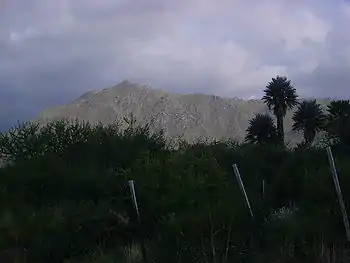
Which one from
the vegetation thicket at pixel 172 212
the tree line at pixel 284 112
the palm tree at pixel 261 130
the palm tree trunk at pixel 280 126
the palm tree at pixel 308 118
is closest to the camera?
the vegetation thicket at pixel 172 212

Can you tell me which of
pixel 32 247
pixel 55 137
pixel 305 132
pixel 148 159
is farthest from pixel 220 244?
pixel 305 132

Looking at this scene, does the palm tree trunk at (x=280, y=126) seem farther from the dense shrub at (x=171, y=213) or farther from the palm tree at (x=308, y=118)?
the dense shrub at (x=171, y=213)

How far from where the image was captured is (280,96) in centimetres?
4681

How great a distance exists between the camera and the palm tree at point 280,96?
1837 inches

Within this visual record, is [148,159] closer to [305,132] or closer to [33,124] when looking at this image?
[33,124]

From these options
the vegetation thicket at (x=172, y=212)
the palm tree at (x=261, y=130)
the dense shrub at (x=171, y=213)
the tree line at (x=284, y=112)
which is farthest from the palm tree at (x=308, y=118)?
the dense shrub at (x=171, y=213)

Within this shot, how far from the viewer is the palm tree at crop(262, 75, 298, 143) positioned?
4666cm

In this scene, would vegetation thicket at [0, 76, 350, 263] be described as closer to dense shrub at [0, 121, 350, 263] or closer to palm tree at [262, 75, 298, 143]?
dense shrub at [0, 121, 350, 263]

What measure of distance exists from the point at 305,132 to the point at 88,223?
1189 inches

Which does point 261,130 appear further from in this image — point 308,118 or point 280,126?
point 308,118

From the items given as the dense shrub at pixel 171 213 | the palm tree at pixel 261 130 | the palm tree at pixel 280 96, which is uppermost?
the palm tree at pixel 280 96

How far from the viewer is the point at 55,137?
28.2 meters

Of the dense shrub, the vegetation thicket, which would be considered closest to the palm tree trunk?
the vegetation thicket

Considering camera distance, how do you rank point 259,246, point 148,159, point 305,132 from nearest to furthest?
point 259,246
point 148,159
point 305,132
